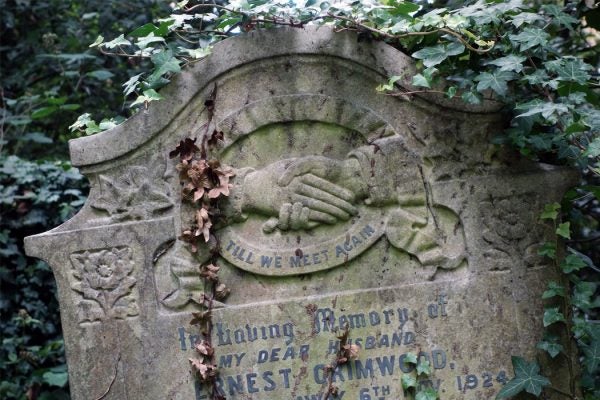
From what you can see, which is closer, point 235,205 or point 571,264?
point 571,264

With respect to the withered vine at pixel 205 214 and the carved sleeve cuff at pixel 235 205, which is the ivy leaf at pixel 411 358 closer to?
the withered vine at pixel 205 214

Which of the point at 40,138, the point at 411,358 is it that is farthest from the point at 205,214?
the point at 40,138

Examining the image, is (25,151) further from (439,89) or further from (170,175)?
(439,89)

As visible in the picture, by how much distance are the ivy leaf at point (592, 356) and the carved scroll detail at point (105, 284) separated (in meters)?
2.01

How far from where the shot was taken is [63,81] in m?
6.78

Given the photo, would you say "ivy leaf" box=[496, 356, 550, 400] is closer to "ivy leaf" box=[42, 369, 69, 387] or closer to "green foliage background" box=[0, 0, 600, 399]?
"green foliage background" box=[0, 0, 600, 399]

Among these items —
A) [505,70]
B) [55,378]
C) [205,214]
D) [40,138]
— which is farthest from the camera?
[40,138]

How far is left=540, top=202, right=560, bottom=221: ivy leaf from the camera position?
3.86m

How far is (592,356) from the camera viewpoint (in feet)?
12.6

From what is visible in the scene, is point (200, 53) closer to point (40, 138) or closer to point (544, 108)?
point (544, 108)

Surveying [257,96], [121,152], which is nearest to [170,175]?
[121,152]

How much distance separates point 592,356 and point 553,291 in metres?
0.33

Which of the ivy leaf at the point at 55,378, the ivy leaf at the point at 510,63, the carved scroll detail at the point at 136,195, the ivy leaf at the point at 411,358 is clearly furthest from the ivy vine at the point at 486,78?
the ivy leaf at the point at 55,378

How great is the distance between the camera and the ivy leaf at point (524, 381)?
12.3ft
